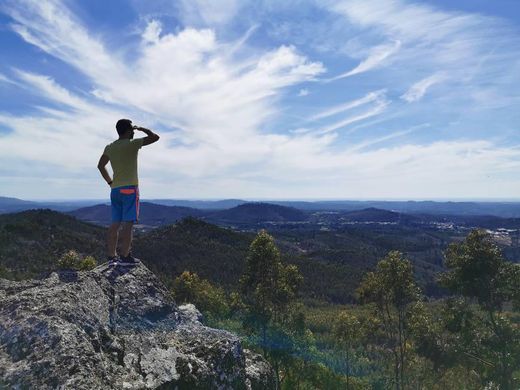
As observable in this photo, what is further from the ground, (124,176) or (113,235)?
(124,176)

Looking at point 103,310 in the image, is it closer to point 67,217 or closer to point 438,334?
point 438,334

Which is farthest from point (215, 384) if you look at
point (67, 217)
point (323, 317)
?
point (67, 217)

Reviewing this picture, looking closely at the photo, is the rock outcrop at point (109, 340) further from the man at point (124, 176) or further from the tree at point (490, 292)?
the tree at point (490, 292)

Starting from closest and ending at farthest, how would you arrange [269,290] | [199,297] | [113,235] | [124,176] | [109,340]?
[109,340], [124,176], [113,235], [269,290], [199,297]

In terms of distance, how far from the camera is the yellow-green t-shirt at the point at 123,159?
33.0ft

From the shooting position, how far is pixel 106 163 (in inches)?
413

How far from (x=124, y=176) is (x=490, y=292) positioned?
22.3 metres

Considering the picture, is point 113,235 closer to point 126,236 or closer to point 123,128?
point 126,236

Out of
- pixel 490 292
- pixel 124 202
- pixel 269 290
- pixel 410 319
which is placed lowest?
pixel 410 319

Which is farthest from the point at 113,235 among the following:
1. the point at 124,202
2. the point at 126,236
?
the point at 124,202

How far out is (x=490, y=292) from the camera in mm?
24469

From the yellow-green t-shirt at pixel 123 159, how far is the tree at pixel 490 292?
68.8ft

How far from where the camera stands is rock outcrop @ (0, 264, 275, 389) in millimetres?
5754

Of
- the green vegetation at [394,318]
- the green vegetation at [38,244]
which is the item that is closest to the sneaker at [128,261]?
the green vegetation at [394,318]
